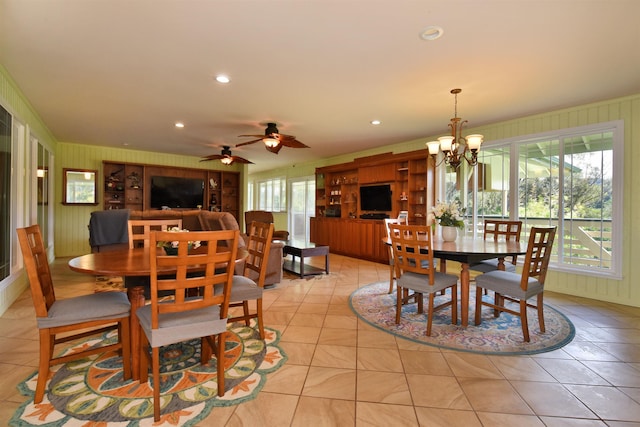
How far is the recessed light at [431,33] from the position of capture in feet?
7.34

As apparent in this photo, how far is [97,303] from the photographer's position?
76.0 inches

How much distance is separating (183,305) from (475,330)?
2534mm

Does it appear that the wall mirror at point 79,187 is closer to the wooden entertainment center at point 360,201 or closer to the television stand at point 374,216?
the wooden entertainment center at point 360,201

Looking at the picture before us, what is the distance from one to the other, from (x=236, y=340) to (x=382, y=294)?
2.06m

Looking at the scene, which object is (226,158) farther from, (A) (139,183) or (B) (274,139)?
(A) (139,183)

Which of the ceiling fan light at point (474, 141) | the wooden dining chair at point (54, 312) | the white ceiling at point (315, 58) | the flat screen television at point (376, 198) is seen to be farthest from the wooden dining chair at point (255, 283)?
the flat screen television at point (376, 198)

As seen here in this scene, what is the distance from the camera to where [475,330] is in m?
2.84

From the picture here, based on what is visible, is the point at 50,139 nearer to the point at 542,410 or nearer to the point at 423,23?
the point at 423,23

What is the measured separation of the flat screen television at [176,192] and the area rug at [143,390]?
19.8 feet

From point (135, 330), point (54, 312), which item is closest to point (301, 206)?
point (135, 330)

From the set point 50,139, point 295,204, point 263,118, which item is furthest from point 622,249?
point 50,139

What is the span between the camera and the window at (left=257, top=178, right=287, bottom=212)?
9.98 m

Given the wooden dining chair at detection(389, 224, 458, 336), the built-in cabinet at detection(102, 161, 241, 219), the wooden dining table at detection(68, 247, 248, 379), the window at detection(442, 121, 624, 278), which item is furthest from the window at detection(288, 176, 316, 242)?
the wooden dining table at detection(68, 247, 248, 379)

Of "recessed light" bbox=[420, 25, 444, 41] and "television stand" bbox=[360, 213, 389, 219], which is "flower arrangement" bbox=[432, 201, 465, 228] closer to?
"recessed light" bbox=[420, 25, 444, 41]
